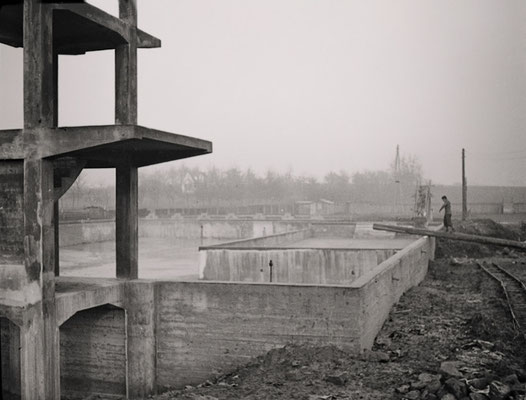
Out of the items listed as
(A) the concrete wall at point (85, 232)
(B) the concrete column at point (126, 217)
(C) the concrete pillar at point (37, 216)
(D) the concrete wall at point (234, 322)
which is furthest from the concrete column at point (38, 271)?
(A) the concrete wall at point (85, 232)

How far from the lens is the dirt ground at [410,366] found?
27.0 feet

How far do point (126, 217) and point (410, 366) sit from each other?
26.2 ft

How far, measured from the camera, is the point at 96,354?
44.7ft

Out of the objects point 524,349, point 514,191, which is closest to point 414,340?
point 524,349

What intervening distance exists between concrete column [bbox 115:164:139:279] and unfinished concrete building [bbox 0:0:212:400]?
1060 millimetres

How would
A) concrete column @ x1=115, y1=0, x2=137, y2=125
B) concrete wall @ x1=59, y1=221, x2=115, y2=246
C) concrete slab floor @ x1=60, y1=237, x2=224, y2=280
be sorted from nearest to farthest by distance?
concrete column @ x1=115, y1=0, x2=137, y2=125 → concrete slab floor @ x1=60, y1=237, x2=224, y2=280 → concrete wall @ x1=59, y1=221, x2=115, y2=246

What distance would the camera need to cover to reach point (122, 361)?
13.5m

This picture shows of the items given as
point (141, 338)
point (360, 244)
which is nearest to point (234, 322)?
point (141, 338)

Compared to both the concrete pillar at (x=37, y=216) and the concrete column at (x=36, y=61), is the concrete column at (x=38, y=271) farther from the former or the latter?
the concrete column at (x=36, y=61)

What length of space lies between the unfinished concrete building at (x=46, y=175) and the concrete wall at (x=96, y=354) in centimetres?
29

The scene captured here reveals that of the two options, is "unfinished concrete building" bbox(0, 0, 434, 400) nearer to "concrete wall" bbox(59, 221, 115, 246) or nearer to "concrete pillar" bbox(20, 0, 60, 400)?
"concrete pillar" bbox(20, 0, 60, 400)

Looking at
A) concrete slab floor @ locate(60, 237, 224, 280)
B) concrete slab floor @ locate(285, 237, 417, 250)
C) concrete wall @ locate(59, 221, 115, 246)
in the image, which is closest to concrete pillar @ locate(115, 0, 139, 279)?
concrete slab floor @ locate(60, 237, 224, 280)

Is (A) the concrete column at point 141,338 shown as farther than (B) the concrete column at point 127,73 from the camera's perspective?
Yes

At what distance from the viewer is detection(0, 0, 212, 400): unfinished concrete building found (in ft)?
35.2
